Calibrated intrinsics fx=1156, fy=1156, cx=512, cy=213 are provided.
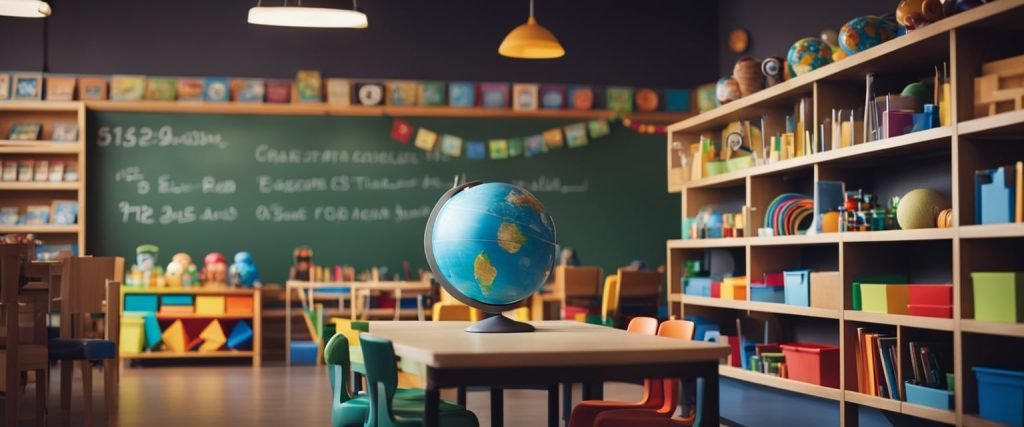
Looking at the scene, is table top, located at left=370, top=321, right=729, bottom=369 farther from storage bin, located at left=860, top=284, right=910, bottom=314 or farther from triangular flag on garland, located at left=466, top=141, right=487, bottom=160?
triangular flag on garland, located at left=466, top=141, right=487, bottom=160

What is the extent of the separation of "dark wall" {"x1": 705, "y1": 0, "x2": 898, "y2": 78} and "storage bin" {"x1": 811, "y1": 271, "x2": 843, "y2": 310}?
9.19 feet

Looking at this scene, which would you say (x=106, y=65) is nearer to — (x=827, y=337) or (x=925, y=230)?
(x=827, y=337)

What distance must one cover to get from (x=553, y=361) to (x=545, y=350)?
1.5 inches

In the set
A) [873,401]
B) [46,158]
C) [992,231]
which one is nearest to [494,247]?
[992,231]

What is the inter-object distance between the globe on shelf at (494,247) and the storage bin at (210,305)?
576cm

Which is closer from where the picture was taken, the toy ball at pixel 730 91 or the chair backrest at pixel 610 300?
the toy ball at pixel 730 91

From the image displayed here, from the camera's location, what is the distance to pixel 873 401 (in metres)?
4.95

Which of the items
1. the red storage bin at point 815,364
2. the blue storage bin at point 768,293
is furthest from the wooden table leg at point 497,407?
the blue storage bin at point 768,293

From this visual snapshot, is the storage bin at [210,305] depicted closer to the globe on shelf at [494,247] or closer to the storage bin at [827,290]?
the storage bin at [827,290]

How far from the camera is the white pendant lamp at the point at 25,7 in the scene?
7.09m

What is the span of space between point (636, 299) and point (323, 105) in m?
3.41

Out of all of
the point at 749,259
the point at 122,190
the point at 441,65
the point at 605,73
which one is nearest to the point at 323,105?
the point at 441,65

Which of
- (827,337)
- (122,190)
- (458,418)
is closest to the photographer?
(458,418)

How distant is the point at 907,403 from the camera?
4.68 meters
